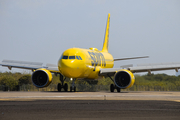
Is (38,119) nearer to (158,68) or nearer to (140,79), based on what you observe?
(158,68)

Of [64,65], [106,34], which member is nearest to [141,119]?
[64,65]

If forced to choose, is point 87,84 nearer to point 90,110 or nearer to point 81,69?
point 81,69

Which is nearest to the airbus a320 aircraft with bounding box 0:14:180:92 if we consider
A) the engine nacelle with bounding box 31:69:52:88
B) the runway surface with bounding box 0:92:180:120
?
the engine nacelle with bounding box 31:69:52:88

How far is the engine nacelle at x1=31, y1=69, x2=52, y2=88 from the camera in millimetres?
27766

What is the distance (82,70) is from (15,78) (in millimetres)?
18202

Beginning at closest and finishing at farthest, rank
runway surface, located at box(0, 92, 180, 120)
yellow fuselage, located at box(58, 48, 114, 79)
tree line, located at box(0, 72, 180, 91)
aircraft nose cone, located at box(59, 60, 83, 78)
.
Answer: runway surface, located at box(0, 92, 180, 120), aircraft nose cone, located at box(59, 60, 83, 78), yellow fuselage, located at box(58, 48, 114, 79), tree line, located at box(0, 72, 180, 91)

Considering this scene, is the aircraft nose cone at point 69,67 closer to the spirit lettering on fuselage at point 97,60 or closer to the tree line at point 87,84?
the spirit lettering on fuselage at point 97,60

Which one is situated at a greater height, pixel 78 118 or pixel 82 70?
pixel 82 70

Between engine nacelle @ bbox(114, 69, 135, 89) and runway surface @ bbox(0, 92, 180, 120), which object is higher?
engine nacelle @ bbox(114, 69, 135, 89)

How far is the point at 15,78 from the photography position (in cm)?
4328

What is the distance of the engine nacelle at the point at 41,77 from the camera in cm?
2777

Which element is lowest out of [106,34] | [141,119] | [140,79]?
[141,119]

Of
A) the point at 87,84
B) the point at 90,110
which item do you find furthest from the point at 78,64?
the point at 90,110

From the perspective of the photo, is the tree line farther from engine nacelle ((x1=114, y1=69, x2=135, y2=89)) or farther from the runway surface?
the runway surface
